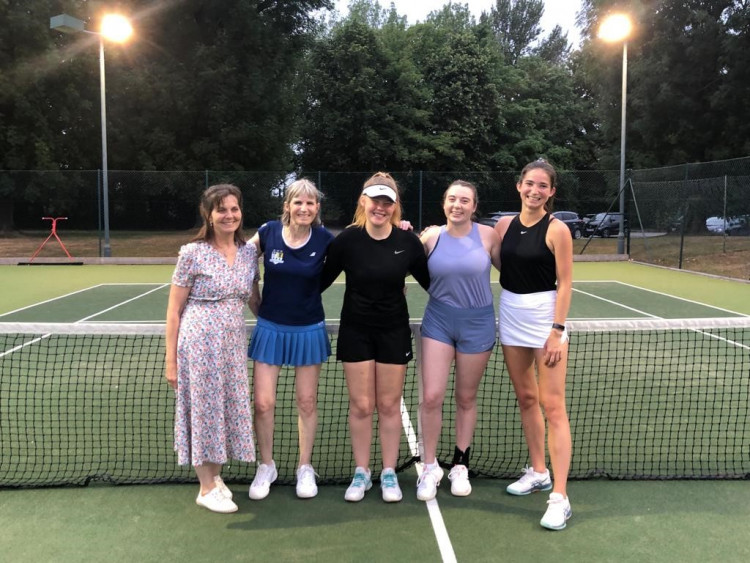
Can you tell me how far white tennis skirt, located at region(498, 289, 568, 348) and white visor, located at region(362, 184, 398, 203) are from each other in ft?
2.79

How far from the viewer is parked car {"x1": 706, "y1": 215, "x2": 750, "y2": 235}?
63.8 feet

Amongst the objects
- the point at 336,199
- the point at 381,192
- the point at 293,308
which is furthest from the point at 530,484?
the point at 336,199

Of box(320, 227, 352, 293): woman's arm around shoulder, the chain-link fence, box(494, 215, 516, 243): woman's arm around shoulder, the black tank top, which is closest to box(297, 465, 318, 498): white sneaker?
box(320, 227, 352, 293): woman's arm around shoulder

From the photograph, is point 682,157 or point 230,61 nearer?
point 230,61

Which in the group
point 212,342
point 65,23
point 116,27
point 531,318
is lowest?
point 212,342

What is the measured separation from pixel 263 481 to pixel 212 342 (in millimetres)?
962

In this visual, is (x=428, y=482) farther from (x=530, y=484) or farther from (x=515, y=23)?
(x=515, y=23)

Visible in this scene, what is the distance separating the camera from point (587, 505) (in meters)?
3.73

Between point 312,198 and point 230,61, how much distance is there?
24747 mm

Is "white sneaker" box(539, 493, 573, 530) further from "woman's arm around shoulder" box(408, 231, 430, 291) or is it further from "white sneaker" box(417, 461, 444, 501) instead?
"woman's arm around shoulder" box(408, 231, 430, 291)

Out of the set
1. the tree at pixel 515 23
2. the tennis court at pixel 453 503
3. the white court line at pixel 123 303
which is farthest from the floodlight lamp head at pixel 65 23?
the tree at pixel 515 23

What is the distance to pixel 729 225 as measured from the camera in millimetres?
20141

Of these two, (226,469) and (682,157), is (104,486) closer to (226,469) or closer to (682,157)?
(226,469)

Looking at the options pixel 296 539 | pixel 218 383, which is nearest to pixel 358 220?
pixel 218 383
